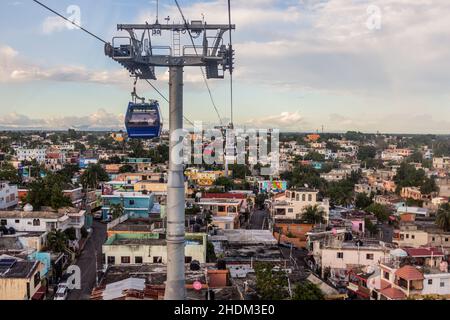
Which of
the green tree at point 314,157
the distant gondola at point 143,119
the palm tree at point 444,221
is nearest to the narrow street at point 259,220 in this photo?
the palm tree at point 444,221

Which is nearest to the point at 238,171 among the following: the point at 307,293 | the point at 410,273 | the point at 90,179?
the point at 90,179

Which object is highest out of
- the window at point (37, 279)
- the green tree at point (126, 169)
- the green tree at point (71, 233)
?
the green tree at point (126, 169)

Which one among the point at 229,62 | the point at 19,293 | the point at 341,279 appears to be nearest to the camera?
the point at 229,62

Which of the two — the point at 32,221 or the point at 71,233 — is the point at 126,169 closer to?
the point at 71,233

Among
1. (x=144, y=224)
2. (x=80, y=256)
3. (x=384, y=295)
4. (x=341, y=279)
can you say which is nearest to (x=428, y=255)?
(x=341, y=279)

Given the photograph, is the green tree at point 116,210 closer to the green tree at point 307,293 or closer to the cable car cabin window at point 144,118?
the green tree at point 307,293

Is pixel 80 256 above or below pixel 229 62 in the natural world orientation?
below
